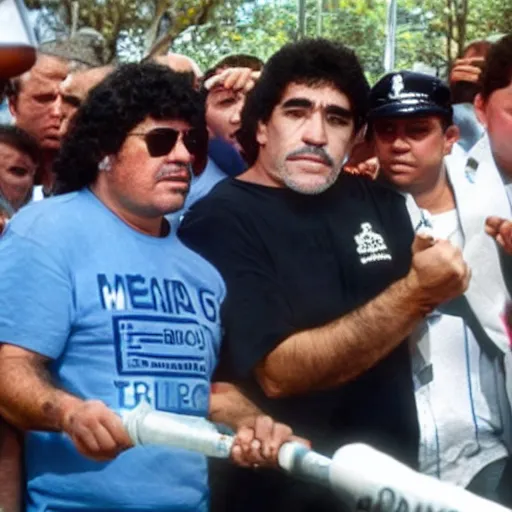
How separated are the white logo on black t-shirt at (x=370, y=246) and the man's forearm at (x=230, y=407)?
18.0 inches

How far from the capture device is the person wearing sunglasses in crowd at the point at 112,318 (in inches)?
119

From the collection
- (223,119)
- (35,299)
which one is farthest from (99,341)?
(223,119)

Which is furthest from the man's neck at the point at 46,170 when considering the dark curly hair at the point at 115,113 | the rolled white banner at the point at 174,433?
the rolled white banner at the point at 174,433

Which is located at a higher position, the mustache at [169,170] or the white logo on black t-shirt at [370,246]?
the mustache at [169,170]

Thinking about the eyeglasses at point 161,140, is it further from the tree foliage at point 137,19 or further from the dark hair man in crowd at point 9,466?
the tree foliage at point 137,19

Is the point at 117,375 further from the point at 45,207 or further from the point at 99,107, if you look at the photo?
the point at 99,107

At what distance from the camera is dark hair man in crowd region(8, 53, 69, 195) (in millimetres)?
4770

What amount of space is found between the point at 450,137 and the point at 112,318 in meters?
1.31

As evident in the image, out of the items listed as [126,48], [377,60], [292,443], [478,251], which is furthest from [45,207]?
[377,60]

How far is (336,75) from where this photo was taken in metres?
3.67

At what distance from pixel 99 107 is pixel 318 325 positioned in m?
0.72

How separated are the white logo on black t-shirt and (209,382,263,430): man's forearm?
1.50 ft

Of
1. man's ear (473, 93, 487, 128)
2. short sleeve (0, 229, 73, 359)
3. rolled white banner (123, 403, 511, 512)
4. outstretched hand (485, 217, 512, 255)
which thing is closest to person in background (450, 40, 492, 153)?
man's ear (473, 93, 487, 128)

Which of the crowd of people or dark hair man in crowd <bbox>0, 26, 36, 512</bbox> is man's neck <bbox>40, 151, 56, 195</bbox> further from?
dark hair man in crowd <bbox>0, 26, 36, 512</bbox>
